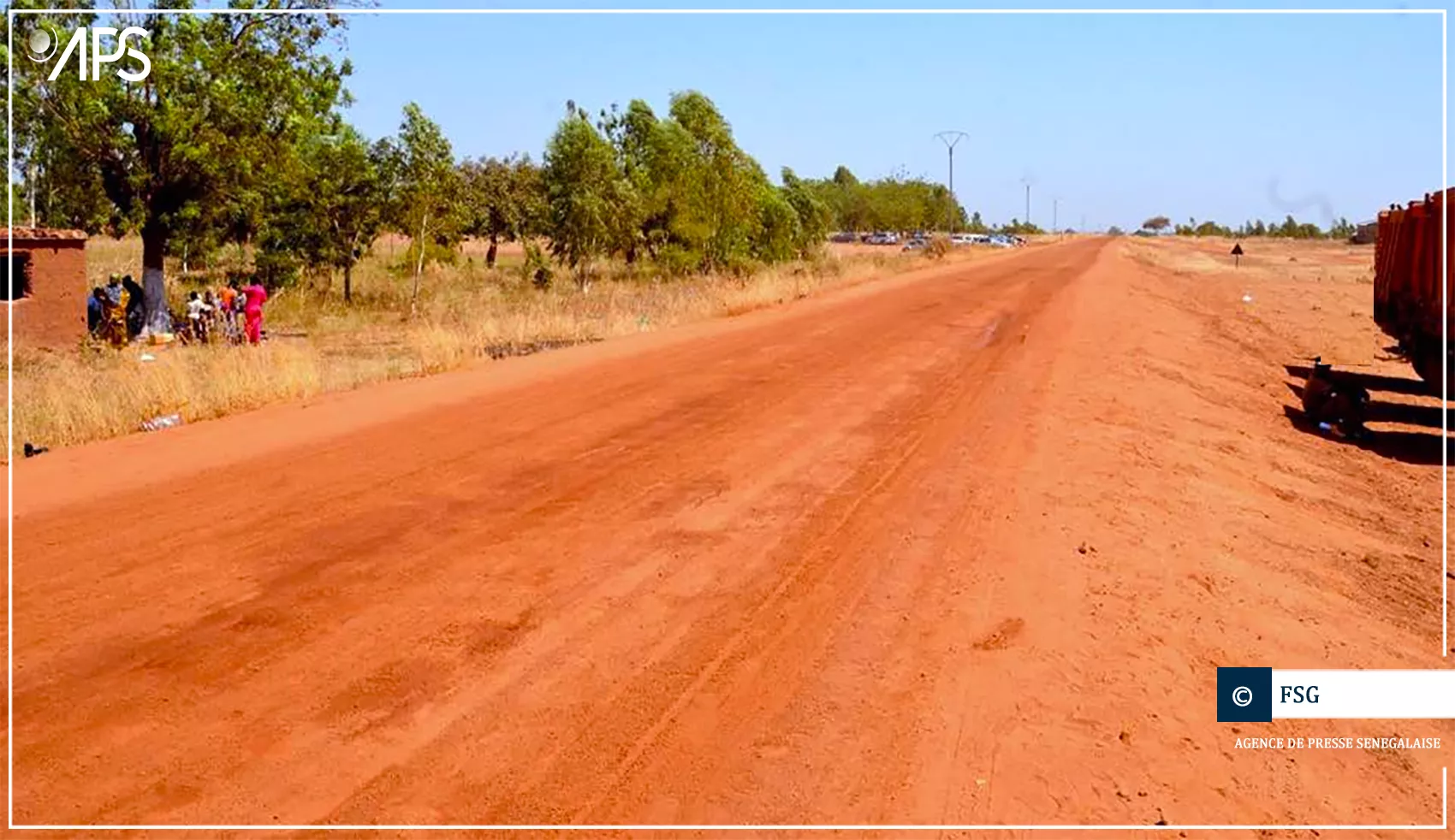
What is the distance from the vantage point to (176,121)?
25125 mm

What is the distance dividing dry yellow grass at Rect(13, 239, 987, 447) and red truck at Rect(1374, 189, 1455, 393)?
11.9m

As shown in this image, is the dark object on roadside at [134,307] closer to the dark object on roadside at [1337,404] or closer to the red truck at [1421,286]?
the dark object on roadside at [1337,404]

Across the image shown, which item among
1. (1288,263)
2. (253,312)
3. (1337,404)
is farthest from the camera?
(1288,263)

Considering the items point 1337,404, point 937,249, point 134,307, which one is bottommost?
point 1337,404

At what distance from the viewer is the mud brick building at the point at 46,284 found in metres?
23.1

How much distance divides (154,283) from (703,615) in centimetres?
2399

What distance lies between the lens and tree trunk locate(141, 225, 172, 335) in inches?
1025

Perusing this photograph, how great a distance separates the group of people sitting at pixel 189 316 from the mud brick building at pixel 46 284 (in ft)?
2.44

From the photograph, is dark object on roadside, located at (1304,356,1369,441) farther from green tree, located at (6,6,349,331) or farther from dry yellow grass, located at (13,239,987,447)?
green tree, located at (6,6,349,331)

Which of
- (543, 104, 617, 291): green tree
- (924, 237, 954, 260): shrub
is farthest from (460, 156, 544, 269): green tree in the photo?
(924, 237, 954, 260): shrub

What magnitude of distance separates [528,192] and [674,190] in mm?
15496

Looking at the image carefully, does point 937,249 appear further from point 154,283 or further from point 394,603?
point 394,603

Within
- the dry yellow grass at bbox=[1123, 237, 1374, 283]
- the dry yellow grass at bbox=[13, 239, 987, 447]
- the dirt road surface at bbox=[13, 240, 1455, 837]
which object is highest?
the dry yellow grass at bbox=[1123, 237, 1374, 283]

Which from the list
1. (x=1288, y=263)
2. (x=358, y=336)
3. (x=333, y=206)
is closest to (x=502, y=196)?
(x=333, y=206)
